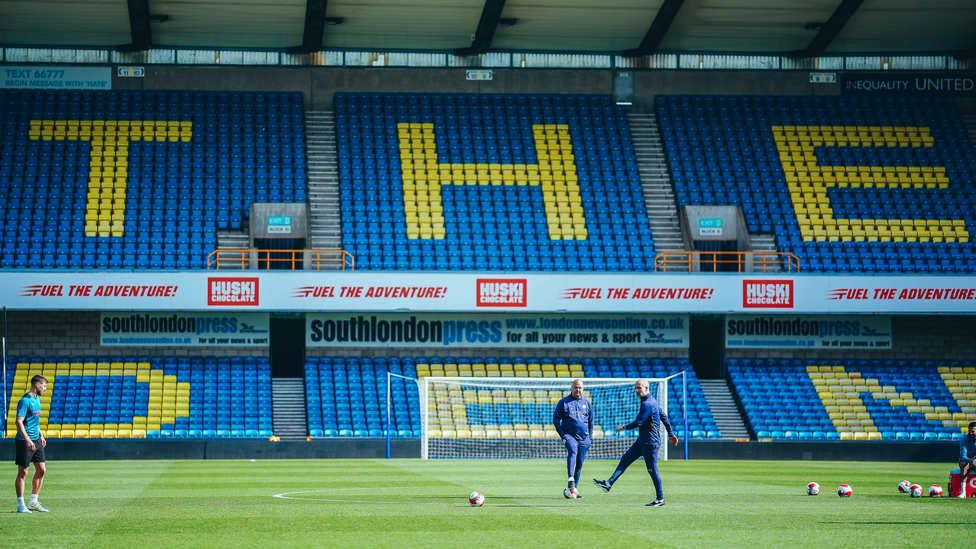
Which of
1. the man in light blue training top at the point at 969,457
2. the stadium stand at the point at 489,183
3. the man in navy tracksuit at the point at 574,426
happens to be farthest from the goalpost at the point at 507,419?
the man in navy tracksuit at the point at 574,426

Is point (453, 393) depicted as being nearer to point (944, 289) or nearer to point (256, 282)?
point (256, 282)

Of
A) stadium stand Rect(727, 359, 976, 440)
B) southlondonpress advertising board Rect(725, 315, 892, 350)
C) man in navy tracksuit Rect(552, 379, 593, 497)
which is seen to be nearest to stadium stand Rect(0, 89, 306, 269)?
southlondonpress advertising board Rect(725, 315, 892, 350)

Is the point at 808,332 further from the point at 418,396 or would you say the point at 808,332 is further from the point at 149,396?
the point at 149,396

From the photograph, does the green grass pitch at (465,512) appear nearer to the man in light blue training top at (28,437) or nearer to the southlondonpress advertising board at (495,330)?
the man in light blue training top at (28,437)

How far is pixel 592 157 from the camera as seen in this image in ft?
118

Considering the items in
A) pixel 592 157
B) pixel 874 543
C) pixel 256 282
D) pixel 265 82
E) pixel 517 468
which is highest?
pixel 265 82

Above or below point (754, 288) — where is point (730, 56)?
above

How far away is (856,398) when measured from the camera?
1227 inches

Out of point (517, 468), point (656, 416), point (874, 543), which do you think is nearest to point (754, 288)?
point (517, 468)

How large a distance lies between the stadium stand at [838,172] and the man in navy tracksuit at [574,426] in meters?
19.5

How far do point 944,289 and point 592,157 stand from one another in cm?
1199

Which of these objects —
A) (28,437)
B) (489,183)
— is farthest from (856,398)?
(28,437)

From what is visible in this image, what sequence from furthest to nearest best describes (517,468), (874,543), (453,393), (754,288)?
(754,288)
(453,393)
(517,468)
(874,543)

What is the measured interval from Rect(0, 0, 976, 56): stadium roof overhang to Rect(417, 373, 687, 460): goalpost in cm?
1233
